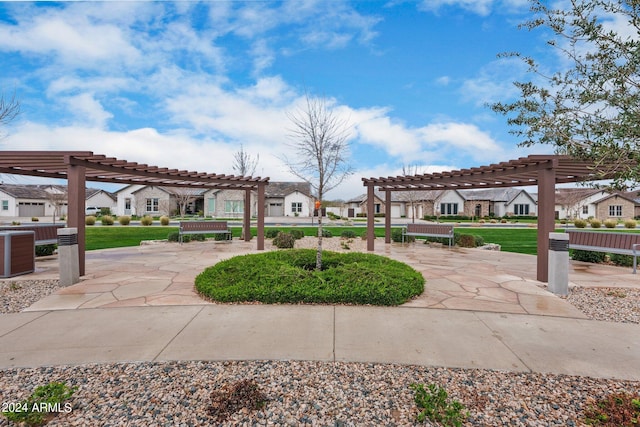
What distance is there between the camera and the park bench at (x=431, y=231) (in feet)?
44.0

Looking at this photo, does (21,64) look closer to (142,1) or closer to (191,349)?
(142,1)

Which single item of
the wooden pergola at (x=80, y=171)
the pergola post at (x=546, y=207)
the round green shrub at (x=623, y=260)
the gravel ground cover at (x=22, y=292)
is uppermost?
the wooden pergola at (x=80, y=171)

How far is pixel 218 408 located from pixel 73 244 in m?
6.22

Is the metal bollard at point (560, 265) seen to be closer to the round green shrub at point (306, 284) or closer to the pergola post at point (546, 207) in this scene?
the pergola post at point (546, 207)

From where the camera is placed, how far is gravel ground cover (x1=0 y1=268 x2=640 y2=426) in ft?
7.73

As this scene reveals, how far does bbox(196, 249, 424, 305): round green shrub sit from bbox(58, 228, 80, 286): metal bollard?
112 inches

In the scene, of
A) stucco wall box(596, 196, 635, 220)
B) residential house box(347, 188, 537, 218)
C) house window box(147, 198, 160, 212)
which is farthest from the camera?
residential house box(347, 188, 537, 218)

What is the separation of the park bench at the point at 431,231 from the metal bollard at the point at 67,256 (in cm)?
1242

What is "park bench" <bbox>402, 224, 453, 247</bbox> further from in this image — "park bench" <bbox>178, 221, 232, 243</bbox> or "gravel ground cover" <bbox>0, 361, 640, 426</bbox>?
"gravel ground cover" <bbox>0, 361, 640, 426</bbox>

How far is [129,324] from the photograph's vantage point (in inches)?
166

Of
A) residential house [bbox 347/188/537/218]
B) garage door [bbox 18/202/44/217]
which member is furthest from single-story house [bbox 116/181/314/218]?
garage door [bbox 18/202/44/217]

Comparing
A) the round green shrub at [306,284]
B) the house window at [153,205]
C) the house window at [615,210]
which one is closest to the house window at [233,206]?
the house window at [153,205]

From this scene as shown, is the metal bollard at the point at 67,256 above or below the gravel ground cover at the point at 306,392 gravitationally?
above

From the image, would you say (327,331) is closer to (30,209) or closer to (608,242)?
(608,242)
